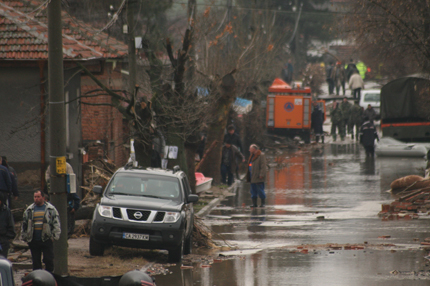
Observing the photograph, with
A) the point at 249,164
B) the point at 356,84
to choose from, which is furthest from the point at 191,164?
the point at 356,84

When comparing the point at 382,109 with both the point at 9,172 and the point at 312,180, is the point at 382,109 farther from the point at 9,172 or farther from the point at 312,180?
the point at 9,172

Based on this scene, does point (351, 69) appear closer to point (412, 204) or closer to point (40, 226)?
point (412, 204)

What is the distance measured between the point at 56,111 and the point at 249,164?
441 inches

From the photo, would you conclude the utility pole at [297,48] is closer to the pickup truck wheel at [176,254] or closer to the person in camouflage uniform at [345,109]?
the person in camouflage uniform at [345,109]

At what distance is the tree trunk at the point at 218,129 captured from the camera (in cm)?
2258

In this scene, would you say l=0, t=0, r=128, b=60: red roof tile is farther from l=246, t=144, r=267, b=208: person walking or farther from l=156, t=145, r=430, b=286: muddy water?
l=246, t=144, r=267, b=208: person walking

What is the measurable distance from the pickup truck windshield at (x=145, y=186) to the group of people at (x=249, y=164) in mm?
6869

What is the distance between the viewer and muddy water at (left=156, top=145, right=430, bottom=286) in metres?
10.3

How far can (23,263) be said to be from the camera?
36.3 feet

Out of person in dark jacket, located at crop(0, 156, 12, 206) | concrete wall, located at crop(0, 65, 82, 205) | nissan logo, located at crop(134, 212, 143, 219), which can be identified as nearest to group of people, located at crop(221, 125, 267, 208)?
concrete wall, located at crop(0, 65, 82, 205)

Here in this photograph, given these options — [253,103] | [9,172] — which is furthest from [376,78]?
[9,172]

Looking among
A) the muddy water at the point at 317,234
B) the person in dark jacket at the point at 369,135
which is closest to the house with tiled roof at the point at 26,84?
the muddy water at the point at 317,234

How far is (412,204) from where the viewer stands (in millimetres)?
17609

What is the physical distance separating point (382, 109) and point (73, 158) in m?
16.0
